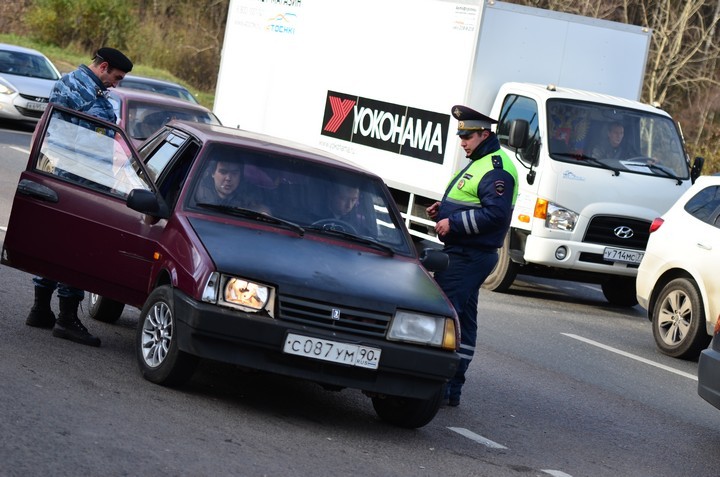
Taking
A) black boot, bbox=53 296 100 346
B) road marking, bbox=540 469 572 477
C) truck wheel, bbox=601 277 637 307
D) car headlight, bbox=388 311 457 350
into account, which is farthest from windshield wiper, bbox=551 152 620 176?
road marking, bbox=540 469 572 477

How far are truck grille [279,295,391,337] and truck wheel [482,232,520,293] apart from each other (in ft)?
25.4

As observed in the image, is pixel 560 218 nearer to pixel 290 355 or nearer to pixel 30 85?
pixel 290 355

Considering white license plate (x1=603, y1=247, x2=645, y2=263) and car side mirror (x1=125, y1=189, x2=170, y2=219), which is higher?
car side mirror (x1=125, y1=189, x2=170, y2=219)

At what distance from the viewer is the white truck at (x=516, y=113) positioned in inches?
571

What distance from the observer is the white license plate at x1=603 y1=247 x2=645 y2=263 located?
14586 mm

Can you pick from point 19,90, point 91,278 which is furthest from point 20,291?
point 19,90

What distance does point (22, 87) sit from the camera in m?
26.2

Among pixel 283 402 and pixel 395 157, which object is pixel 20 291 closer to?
pixel 283 402

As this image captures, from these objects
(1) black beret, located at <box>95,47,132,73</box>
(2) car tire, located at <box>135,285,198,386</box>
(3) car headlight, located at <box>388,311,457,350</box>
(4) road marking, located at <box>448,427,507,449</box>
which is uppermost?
(1) black beret, located at <box>95,47,132,73</box>

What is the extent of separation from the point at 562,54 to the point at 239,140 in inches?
340

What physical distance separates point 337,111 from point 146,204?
32.8 feet

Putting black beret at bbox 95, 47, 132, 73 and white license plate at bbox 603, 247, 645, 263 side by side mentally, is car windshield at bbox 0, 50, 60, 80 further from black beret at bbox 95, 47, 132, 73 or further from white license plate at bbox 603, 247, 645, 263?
black beret at bbox 95, 47, 132, 73

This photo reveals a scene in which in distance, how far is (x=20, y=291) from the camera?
10.1 metres

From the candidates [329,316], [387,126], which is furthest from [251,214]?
[387,126]
